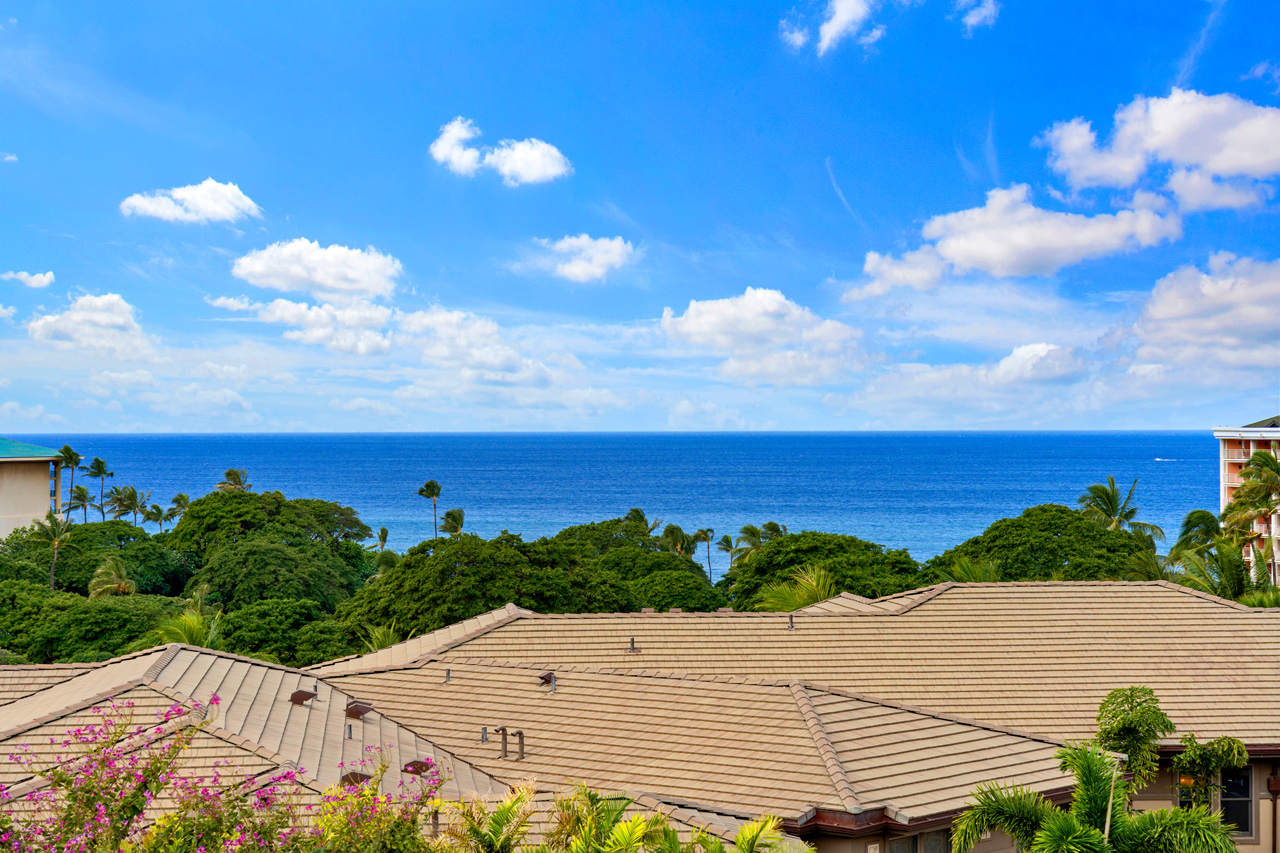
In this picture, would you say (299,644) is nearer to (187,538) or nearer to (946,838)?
(946,838)

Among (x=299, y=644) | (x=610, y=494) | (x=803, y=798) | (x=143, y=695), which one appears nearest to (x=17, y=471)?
(x=299, y=644)

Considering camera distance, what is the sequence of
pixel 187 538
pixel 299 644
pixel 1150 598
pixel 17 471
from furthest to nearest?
pixel 17 471, pixel 187 538, pixel 299 644, pixel 1150 598

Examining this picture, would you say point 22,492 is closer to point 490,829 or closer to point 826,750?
point 826,750

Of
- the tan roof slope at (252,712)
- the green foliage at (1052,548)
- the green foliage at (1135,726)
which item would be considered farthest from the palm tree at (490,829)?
the green foliage at (1052,548)

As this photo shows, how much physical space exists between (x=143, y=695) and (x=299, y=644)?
22.2 meters

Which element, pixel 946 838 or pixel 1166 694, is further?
pixel 1166 694

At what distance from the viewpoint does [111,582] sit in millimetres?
50344

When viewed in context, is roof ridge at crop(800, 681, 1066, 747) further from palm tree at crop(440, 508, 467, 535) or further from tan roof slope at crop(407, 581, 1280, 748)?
palm tree at crop(440, 508, 467, 535)

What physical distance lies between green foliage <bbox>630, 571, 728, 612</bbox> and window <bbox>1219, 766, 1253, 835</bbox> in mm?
31432

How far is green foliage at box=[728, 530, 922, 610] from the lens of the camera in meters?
42.2

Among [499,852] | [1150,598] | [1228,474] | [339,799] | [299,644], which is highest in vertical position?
[1228,474]

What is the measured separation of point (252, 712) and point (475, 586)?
18.2 metres

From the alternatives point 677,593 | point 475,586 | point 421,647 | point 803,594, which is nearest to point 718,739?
point 421,647

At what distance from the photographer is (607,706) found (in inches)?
664
